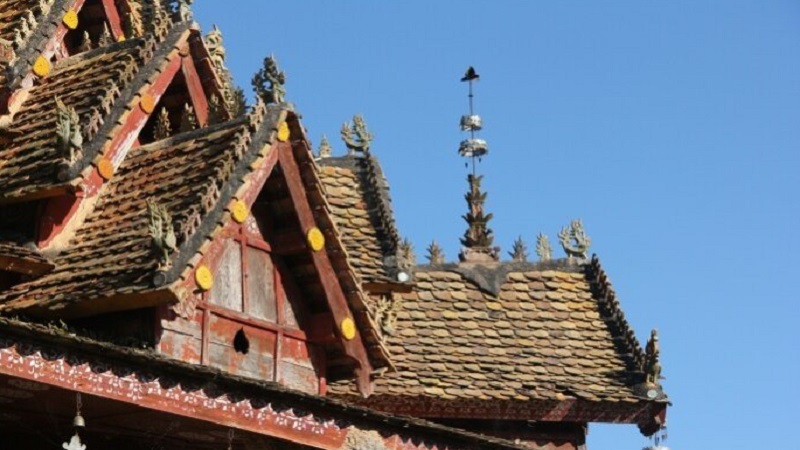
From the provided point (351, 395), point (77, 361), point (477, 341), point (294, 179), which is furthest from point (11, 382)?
point (477, 341)

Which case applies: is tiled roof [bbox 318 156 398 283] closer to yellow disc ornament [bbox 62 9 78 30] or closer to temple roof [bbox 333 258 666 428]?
temple roof [bbox 333 258 666 428]

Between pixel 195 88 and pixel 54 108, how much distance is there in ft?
5.44

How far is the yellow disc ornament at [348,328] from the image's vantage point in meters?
18.9

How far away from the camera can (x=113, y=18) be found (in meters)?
23.1

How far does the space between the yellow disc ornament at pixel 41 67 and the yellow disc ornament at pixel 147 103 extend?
1938 mm

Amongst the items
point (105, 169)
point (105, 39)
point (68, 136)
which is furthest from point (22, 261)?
point (105, 39)

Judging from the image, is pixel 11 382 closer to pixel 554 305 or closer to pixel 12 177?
pixel 12 177

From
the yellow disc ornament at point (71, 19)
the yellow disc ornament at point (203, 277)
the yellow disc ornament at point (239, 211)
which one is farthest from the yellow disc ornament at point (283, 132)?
the yellow disc ornament at point (71, 19)

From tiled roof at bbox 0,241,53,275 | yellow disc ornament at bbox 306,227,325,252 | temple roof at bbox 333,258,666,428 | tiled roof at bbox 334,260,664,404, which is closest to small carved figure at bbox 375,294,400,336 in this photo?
yellow disc ornament at bbox 306,227,325,252

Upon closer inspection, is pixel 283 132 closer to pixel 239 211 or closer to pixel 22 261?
pixel 239 211

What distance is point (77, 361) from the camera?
14.2 meters

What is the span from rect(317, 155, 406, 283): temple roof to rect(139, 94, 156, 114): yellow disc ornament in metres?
2.94

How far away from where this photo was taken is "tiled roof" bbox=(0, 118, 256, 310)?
17.2m

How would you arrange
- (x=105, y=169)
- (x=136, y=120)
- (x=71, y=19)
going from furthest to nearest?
1. (x=71, y=19)
2. (x=136, y=120)
3. (x=105, y=169)
